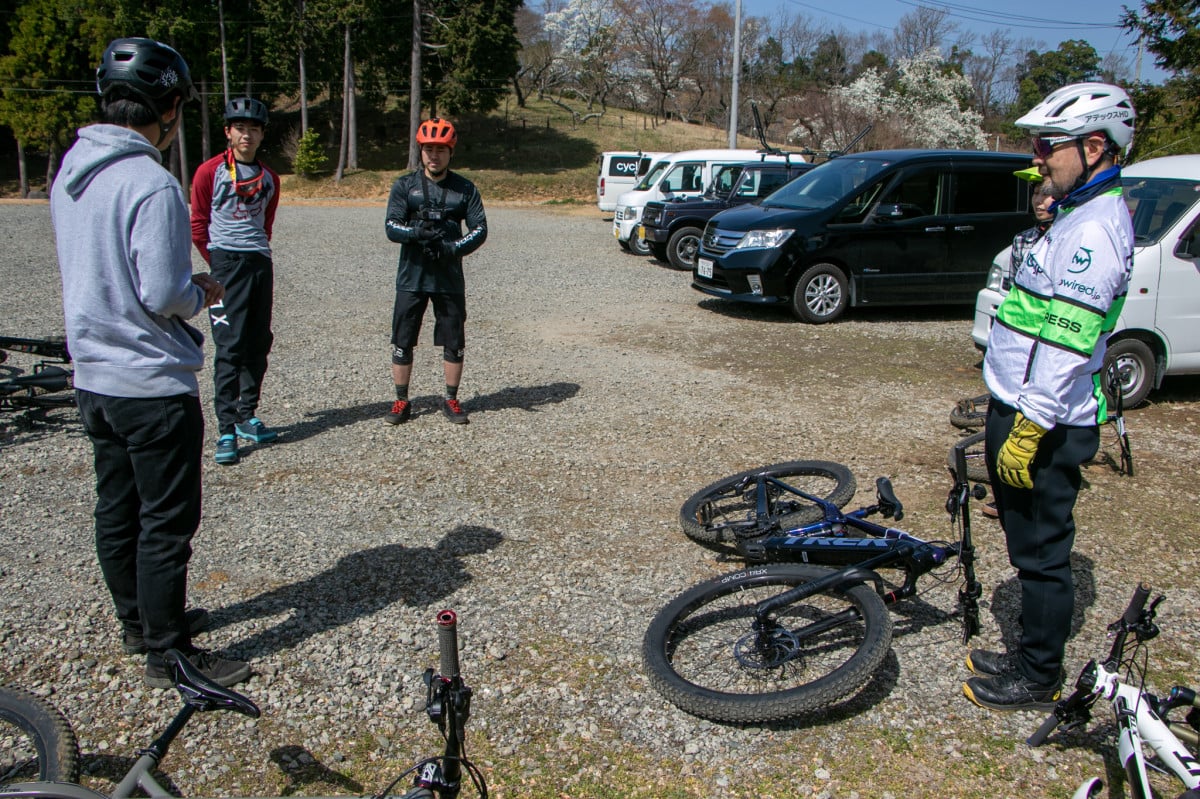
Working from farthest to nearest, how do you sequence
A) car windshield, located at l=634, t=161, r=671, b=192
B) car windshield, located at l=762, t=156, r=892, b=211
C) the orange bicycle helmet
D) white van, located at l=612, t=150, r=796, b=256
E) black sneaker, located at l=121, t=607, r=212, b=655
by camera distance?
car windshield, located at l=634, t=161, r=671, b=192 → white van, located at l=612, t=150, r=796, b=256 → car windshield, located at l=762, t=156, r=892, b=211 → the orange bicycle helmet → black sneaker, located at l=121, t=607, r=212, b=655

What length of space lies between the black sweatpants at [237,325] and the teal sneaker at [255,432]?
0.27ft

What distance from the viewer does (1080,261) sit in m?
2.70

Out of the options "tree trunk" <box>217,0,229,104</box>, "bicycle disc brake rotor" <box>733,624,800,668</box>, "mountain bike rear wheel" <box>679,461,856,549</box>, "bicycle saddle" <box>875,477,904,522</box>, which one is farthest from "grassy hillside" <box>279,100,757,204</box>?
"bicycle disc brake rotor" <box>733,624,800,668</box>

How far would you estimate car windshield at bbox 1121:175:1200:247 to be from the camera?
21.8 ft

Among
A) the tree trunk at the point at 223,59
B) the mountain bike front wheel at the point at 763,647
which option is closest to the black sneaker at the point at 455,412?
the mountain bike front wheel at the point at 763,647

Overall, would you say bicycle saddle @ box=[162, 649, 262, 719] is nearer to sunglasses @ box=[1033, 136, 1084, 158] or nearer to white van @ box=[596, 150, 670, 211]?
sunglasses @ box=[1033, 136, 1084, 158]

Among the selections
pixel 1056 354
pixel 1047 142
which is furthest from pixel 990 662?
pixel 1047 142

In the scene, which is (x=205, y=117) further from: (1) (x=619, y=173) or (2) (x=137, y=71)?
(2) (x=137, y=71)

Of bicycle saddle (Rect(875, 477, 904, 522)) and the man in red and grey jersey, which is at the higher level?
the man in red and grey jersey

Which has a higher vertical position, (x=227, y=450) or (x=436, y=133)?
(x=436, y=133)

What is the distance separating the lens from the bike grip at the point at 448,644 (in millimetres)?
1961

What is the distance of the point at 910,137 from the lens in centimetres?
3822

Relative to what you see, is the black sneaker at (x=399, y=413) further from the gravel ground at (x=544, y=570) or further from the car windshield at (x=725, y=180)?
the car windshield at (x=725, y=180)

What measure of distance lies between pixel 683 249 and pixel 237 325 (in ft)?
32.1
